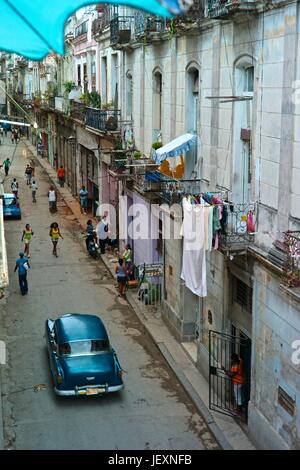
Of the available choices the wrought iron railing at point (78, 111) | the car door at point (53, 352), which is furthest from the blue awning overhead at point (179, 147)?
the wrought iron railing at point (78, 111)

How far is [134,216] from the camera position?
1078 inches

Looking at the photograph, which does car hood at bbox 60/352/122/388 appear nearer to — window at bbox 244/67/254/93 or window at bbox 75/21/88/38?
window at bbox 244/67/254/93

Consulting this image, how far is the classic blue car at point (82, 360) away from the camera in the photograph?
15.6 m

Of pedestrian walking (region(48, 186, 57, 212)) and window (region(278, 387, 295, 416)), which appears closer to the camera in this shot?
window (region(278, 387, 295, 416))

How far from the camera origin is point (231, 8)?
44.2ft

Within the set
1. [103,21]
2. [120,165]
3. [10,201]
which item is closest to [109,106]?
[103,21]

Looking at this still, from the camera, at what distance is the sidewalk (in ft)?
47.0

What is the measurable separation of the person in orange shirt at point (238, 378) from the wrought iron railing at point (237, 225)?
9.96 ft

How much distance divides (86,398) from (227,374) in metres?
3.62

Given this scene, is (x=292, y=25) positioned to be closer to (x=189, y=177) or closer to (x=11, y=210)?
(x=189, y=177)

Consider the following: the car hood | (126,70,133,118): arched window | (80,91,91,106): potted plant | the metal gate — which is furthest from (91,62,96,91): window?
the car hood

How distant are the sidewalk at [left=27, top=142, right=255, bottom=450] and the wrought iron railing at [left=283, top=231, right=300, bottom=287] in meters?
4.45

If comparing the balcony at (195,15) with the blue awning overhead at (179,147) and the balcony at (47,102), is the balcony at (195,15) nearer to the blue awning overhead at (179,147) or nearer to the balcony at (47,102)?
the blue awning overhead at (179,147)

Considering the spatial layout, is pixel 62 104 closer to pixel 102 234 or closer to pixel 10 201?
pixel 10 201
